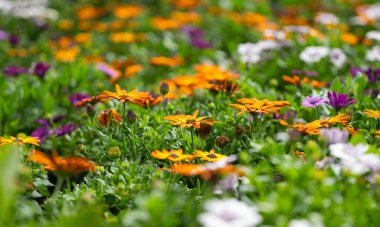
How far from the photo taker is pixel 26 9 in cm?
448

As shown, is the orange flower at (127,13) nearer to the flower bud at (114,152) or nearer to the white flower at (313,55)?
the white flower at (313,55)

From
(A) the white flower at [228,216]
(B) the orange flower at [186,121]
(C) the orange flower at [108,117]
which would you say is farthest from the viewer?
(C) the orange flower at [108,117]

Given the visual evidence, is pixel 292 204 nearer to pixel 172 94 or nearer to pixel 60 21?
pixel 172 94

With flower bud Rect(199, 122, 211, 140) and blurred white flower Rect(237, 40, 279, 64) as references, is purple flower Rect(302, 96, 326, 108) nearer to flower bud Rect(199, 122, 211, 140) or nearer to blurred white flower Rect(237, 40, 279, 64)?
flower bud Rect(199, 122, 211, 140)

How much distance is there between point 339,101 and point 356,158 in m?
0.63

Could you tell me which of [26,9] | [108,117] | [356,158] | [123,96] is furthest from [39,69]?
[356,158]

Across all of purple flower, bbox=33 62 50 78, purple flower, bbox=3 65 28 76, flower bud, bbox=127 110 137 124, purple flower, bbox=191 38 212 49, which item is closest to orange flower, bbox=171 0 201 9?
purple flower, bbox=191 38 212 49

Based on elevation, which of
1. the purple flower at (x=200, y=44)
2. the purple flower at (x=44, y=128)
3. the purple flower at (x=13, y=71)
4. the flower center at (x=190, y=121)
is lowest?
the purple flower at (x=44, y=128)

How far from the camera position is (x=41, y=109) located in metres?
3.02

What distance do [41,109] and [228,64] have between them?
1215 millimetres

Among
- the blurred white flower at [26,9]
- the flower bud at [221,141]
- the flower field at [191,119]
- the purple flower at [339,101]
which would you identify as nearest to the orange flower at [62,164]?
the flower field at [191,119]

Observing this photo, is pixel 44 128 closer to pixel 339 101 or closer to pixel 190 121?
pixel 190 121

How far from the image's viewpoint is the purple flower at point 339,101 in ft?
7.25

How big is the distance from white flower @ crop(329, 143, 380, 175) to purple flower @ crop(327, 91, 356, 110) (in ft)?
1.88
